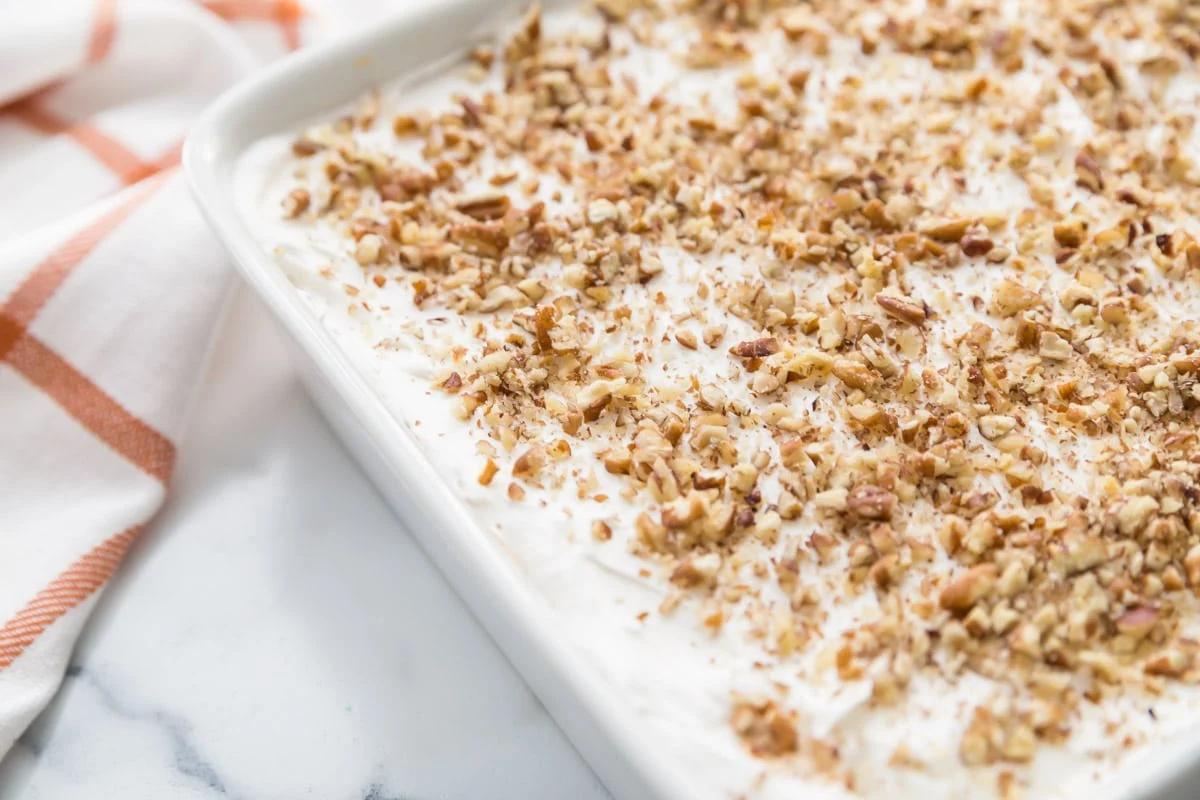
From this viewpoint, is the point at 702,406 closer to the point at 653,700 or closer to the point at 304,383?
the point at 653,700

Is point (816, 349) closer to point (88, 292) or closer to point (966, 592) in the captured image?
point (966, 592)

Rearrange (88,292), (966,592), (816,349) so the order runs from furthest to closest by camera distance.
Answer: (88,292) → (816,349) → (966,592)

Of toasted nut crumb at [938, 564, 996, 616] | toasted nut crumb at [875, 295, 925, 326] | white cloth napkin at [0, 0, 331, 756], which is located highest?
toasted nut crumb at [875, 295, 925, 326]

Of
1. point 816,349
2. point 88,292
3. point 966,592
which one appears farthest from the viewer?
point 88,292

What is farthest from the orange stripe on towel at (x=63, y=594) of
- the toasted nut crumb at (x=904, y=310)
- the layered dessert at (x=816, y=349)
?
the toasted nut crumb at (x=904, y=310)

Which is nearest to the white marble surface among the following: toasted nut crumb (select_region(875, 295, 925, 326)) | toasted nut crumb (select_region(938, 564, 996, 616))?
toasted nut crumb (select_region(938, 564, 996, 616))

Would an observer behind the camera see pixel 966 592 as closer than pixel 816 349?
Yes

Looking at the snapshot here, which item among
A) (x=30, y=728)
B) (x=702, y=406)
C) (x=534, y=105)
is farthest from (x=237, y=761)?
(x=534, y=105)

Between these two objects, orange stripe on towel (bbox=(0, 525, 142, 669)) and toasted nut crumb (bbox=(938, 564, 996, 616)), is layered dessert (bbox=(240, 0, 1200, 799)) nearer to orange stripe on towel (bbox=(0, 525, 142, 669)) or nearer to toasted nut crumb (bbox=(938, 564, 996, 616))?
toasted nut crumb (bbox=(938, 564, 996, 616))

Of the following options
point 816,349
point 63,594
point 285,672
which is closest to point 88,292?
point 63,594
